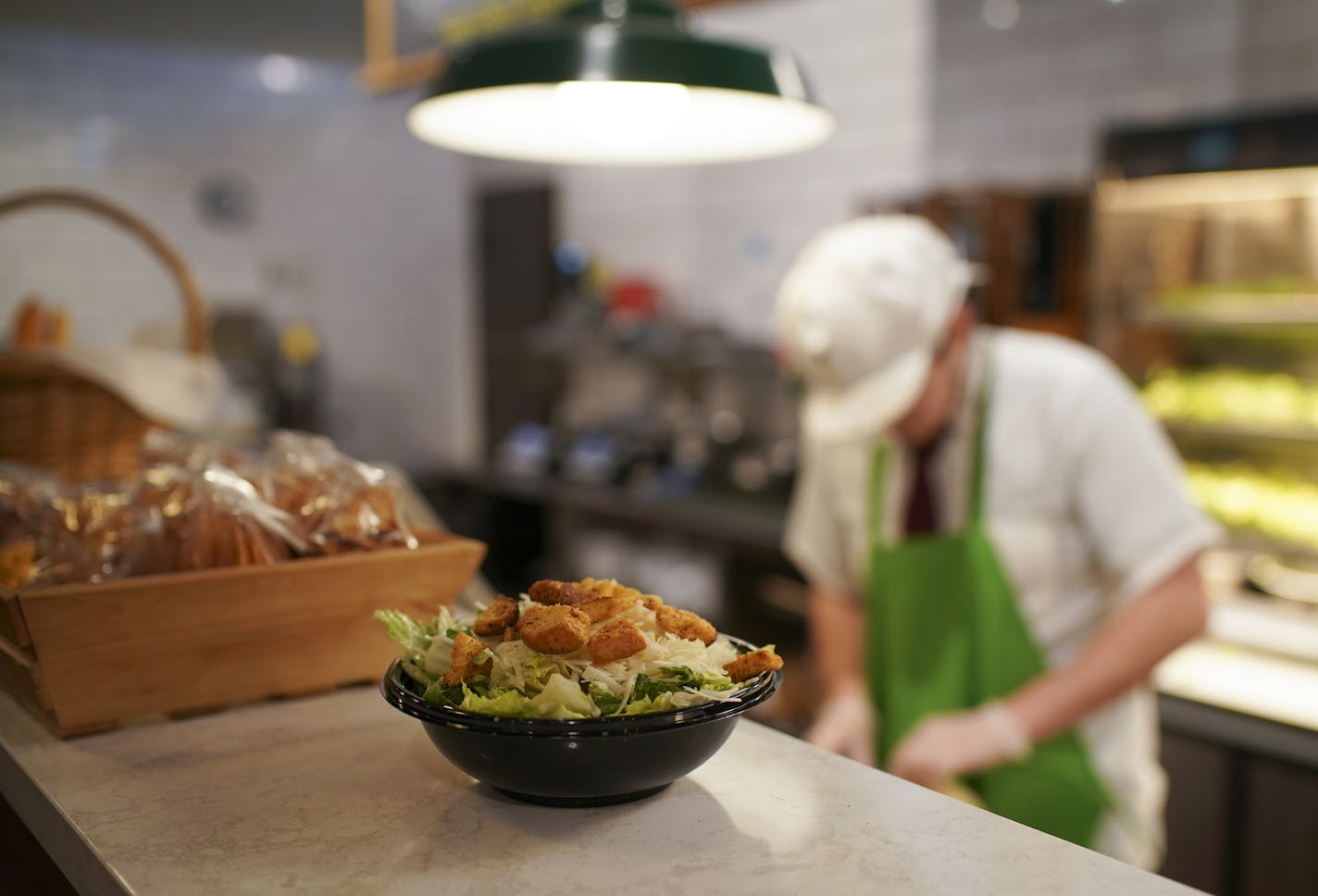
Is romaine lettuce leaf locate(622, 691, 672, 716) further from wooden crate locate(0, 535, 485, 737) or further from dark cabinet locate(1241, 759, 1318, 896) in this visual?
dark cabinet locate(1241, 759, 1318, 896)

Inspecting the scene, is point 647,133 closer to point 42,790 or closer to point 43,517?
point 43,517

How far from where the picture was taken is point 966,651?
2213mm

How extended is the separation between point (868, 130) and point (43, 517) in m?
3.91

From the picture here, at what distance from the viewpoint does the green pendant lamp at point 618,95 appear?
49.4 inches

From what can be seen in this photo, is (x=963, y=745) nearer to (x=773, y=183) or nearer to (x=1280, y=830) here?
(x=1280, y=830)

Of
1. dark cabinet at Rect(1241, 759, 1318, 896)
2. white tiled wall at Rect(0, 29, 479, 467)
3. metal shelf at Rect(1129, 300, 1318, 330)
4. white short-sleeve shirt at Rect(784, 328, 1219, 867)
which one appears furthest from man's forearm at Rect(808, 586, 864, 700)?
white tiled wall at Rect(0, 29, 479, 467)

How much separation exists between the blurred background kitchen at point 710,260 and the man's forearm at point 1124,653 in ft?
2.98

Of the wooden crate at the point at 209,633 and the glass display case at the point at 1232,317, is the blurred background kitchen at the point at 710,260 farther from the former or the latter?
the wooden crate at the point at 209,633

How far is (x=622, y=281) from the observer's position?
5.37 m

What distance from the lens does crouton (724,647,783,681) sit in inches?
40.7

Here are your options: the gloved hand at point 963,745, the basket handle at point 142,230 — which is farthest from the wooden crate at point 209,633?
the basket handle at point 142,230

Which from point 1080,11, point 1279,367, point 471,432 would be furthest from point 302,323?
point 1279,367

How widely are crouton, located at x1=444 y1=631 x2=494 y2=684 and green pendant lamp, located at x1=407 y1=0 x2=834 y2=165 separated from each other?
2.04ft

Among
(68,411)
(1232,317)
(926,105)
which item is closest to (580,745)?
(68,411)
